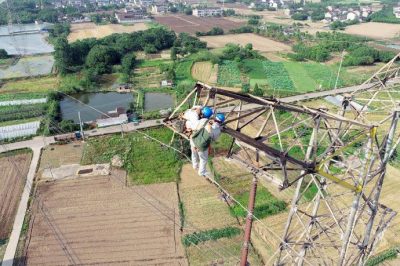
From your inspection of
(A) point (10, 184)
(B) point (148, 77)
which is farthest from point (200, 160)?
(B) point (148, 77)

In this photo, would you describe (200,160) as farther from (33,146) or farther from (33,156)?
(33,146)

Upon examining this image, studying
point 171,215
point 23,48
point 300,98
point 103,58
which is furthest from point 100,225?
point 23,48

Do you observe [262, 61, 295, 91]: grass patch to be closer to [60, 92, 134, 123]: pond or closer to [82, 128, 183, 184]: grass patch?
[60, 92, 134, 123]: pond

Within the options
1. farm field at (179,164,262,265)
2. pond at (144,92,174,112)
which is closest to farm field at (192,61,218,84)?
pond at (144,92,174,112)

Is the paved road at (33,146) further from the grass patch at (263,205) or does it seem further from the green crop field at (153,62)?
the green crop field at (153,62)

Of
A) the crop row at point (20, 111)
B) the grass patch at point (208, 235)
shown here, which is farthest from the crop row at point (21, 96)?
the grass patch at point (208, 235)
